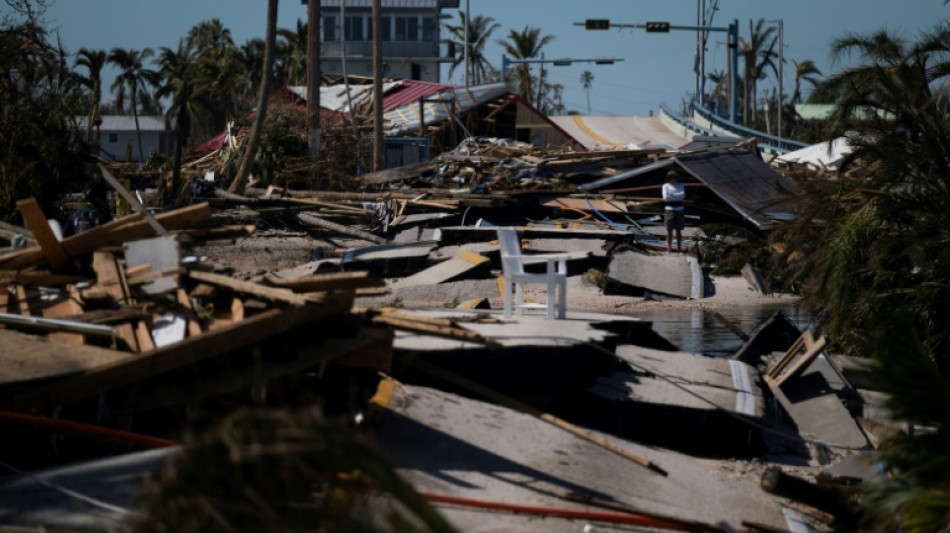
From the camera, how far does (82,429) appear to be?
6.54 m

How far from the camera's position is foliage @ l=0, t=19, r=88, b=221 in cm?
1638

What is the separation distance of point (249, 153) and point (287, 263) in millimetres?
8599

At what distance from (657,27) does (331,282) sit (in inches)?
1554

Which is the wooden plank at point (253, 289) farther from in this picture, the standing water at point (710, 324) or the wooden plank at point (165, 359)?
the standing water at point (710, 324)

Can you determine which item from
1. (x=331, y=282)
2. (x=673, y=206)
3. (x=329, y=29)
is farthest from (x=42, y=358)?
(x=329, y=29)

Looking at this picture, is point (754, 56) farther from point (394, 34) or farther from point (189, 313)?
point (189, 313)

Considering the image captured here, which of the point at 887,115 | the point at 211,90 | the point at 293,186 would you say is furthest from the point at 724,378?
the point at 211,90

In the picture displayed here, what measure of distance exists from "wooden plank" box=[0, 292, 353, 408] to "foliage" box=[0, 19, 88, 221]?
969 centimetres

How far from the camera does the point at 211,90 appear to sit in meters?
72.4

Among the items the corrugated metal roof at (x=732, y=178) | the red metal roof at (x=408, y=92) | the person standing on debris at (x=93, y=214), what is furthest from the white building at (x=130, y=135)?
the person standing on debris at (x=93, y=214)

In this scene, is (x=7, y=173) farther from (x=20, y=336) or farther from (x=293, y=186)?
(x=293, y=186)

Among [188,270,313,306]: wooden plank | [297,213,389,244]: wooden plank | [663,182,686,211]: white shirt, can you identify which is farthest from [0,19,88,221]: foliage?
[663,182,686,211]: white shirt

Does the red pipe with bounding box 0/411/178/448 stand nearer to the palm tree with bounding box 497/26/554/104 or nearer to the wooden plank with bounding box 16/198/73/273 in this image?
the wooden plank with bounding box 16/198/73/273

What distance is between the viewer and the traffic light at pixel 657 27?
147ft
